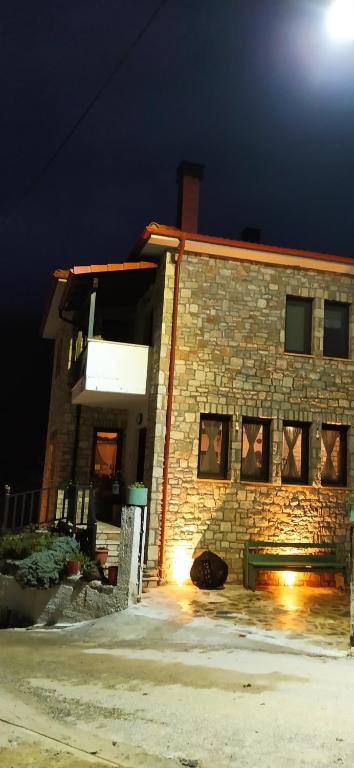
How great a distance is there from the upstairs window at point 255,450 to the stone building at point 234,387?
0.02 m

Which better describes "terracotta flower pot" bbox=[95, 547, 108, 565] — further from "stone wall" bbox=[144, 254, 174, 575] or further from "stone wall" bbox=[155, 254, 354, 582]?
"stone wall" bbox=[155, 254, 354, 582]

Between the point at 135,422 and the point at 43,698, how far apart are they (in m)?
9.17

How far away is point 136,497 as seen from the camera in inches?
362

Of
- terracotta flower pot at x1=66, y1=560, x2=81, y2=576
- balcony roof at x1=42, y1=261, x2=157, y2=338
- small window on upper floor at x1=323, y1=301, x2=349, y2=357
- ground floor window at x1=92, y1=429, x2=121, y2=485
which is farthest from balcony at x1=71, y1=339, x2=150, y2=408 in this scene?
small window on upper floor at x1=323, y1=301, x2=349, y2=357

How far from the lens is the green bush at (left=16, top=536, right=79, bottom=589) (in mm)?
9828

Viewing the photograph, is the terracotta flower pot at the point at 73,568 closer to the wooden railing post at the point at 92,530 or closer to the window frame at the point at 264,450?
the wooden railing post at the point at 92,530

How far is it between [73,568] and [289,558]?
3.97 metres

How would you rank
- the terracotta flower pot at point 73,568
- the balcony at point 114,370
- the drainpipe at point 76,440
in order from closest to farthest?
the terracotta flower pot at point 73,568, the balcony at point 114,370, the drainpipe at point 76,440

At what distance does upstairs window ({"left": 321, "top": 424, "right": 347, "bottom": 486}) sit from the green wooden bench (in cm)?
137

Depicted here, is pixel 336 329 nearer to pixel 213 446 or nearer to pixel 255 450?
pixel 255 450

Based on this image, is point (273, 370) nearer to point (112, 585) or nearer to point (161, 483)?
point (161, 483)

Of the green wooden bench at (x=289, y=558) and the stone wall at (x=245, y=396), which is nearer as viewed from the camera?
the green wooden bench at (x=289, y=558)

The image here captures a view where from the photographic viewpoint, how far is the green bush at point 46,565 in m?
9.83

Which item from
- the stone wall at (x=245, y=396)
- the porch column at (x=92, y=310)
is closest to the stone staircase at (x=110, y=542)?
the stone wall at (x=245, y=396)
